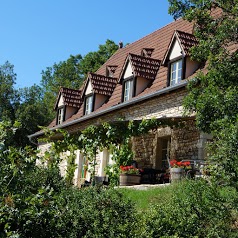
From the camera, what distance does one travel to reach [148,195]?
1163cm

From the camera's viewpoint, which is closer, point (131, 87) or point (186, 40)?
point (186, 40)

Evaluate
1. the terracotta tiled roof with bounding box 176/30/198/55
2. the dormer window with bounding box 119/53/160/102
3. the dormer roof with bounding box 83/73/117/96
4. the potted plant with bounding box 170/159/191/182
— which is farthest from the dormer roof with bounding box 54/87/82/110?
the potted plant with bounding box 170/159/191/182

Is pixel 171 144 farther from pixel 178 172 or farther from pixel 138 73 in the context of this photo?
pixel 138 73

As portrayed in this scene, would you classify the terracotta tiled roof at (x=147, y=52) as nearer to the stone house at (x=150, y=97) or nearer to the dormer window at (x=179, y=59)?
the stone house at (x=150, y=97)

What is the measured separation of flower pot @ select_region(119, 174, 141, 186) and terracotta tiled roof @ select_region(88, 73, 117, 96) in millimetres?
7781

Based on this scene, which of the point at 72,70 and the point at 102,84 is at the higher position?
the point at 72,70

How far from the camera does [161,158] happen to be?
17.9 m

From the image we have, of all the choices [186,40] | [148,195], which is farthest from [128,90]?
[148,195]

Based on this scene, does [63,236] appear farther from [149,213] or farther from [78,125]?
[78,125]

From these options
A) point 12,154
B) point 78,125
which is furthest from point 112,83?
point 12,154

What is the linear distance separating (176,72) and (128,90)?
331 cm

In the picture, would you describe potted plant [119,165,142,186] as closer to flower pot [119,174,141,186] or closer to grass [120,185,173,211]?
flower pot [119,174,141,186]

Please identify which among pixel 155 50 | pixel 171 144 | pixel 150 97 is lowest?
pixel 171 144

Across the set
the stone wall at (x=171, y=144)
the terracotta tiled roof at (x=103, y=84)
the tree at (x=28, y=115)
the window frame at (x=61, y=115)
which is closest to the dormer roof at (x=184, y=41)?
the stone wall at (x=171, y=144)
